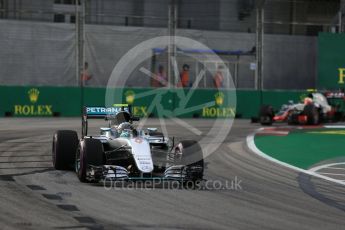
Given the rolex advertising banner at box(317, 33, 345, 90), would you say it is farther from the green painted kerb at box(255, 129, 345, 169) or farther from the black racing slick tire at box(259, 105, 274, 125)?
the green painted kerb at box(255, 129, 345, 169)

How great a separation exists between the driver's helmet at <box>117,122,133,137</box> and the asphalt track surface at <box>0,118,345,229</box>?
95cm

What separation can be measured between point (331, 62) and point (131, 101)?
29.4ft

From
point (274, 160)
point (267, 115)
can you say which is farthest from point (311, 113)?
point (274, 160)

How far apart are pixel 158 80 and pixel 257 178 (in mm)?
16826

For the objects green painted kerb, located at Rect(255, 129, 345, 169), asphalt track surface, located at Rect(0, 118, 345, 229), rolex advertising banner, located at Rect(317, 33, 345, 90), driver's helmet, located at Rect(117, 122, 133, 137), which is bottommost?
green painted kerb, located at Rect(255, 129, 345, 169)

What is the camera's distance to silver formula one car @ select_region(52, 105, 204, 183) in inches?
371

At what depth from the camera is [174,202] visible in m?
8.27

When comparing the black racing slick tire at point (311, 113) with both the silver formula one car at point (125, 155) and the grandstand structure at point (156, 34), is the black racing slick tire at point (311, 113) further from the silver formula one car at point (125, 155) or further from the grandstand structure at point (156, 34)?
the silver formula one car at point (125, 155)

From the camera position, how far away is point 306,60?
101 feet

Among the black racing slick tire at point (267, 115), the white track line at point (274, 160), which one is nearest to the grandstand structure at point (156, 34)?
the black racing slick tire at point (267, 115)

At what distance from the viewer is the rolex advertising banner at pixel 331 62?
29.7m

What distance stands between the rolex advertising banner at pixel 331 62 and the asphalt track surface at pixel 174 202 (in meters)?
18.2

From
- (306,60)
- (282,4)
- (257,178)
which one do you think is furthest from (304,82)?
(257,178)

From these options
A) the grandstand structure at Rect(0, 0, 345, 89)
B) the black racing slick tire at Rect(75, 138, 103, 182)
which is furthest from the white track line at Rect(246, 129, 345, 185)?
the grandstand structure at Rect(0, 0, 345, 89)
